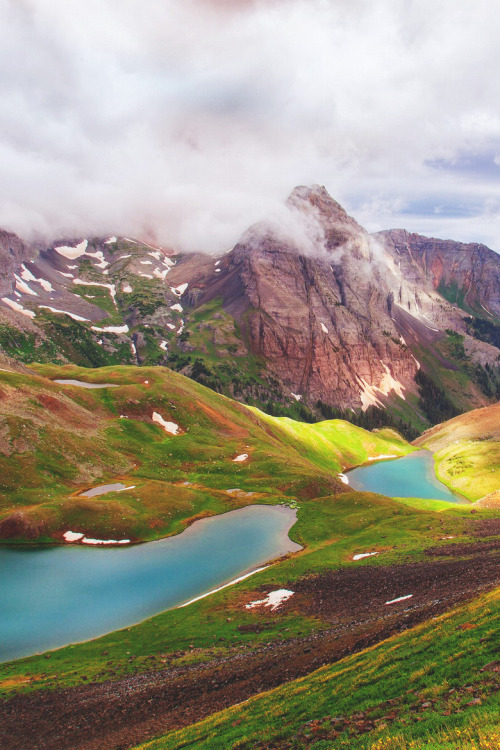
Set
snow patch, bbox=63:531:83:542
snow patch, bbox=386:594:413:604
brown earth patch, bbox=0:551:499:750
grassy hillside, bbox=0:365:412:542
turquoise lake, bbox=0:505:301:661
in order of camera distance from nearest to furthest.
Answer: brown earth patch, bbox=0:551:499:750
snow patch, bbox=386:594:413:604
turquoise lake, bbox=0:505:301:661
snow patch, bbox=63:531:83:542
grassy hillside, bbox=0:365:412:542

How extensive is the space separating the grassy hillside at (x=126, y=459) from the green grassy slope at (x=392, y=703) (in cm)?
5404

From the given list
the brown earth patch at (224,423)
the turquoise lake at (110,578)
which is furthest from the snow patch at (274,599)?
the brown earth patch at (224,423)

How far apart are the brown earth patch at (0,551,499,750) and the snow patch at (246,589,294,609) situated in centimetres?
611

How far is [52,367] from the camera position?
6452 inches

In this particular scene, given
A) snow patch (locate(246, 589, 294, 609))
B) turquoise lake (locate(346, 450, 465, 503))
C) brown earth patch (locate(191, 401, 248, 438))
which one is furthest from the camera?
turquoise lake (locate(346, 450, 465, 503))

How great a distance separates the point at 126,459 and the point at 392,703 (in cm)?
9638

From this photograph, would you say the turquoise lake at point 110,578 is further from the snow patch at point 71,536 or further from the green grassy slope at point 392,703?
the green grassy slope at point 392,703

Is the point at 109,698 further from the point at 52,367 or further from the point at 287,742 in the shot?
the point at 52,367

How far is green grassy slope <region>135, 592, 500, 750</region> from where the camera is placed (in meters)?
12.2

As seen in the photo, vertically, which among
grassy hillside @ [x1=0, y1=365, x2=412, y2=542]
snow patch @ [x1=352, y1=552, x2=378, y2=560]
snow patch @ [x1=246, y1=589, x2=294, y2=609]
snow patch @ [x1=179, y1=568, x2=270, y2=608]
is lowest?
snow patch @ [x1=352, y1=552, x2=378, y2=560]

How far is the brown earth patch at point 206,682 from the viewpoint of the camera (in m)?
25.3

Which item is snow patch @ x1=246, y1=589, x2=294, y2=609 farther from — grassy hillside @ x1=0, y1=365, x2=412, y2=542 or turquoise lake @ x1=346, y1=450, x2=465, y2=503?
turquoise lake @ x1=346, y1=450, x2=465, y2=503

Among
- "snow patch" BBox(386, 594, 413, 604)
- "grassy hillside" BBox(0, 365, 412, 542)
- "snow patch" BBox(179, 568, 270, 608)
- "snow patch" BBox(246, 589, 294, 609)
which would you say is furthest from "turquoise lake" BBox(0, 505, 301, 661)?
"snow patch" BBox(386, 594, 413, 604)

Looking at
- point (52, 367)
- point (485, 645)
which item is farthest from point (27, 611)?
point (52, 367)
